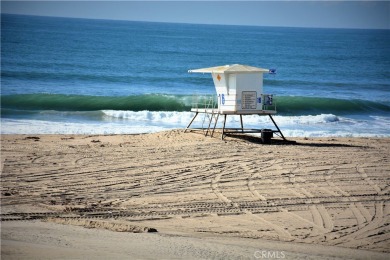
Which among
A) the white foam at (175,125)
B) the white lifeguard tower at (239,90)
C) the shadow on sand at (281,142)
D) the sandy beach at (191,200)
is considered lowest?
the sandy beach at (191,200)

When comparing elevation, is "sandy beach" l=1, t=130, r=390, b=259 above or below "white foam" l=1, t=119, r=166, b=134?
below

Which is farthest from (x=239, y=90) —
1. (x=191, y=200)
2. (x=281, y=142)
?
(x=191, y=200)

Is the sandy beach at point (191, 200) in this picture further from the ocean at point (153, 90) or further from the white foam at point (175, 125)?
the ocean at point (153, 90)

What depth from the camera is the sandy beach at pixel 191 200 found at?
30.8 feet

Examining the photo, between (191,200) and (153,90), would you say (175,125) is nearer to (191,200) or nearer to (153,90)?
(191,200)

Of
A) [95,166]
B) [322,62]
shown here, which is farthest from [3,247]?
[322,62]

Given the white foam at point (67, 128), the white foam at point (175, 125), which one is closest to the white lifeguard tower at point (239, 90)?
the white foam at point (175, 125)

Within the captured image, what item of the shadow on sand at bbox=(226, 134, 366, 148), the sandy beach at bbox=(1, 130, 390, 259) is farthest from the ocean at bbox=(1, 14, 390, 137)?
the sandy beach at bbox=(1, 130, 390, 259)

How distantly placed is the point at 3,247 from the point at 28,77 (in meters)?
34.4

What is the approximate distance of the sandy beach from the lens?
30.8 ft

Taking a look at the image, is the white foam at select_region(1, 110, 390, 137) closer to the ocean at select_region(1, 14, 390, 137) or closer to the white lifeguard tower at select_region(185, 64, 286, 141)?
the ocean at select_region(1, 14, 390, 137)

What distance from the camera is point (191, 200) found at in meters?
12.4

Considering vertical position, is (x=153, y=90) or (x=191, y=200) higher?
(x=153, y=90)

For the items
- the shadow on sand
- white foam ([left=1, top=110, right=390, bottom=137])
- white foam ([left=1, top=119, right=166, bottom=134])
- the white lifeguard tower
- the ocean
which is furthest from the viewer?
the ocean
